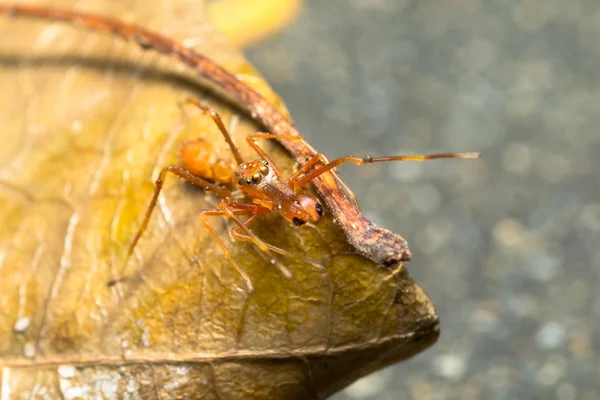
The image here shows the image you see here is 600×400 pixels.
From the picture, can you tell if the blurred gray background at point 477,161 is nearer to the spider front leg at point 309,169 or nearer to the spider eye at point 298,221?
the spider front leg at point 309,169

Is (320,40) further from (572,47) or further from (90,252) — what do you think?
(90,252)

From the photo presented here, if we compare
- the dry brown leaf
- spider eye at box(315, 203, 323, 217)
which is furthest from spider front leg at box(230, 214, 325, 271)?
spider eye at box(315, 203, 323, 217)

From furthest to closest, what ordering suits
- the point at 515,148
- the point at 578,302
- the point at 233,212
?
1. the point at 515,148
2. the point at 578,302
3. the point at 233,212

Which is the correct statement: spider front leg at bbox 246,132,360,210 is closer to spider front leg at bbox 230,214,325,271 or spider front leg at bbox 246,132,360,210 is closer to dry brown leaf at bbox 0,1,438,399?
dry brown leaf at bbox 0,1,438,399

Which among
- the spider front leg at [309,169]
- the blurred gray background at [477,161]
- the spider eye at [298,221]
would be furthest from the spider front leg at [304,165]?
the blurred gray background at [477,161]

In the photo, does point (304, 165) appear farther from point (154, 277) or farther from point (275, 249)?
point (154, 277)

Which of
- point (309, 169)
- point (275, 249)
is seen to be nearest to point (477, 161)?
point (309, 169)

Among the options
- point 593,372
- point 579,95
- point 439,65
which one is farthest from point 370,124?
point 593,372
